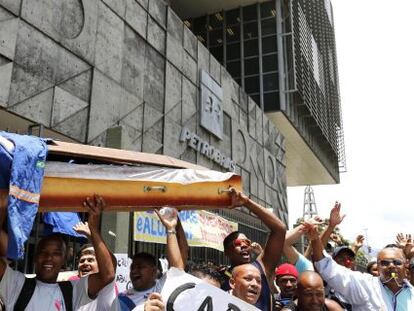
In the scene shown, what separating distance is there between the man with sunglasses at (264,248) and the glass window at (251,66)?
2168 centimetres

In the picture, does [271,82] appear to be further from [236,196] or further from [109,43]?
[236,196]

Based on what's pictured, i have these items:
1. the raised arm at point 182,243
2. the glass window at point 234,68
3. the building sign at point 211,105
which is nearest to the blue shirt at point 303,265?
the raised arm at point 182,243

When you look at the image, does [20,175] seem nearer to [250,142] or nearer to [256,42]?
[250,142]

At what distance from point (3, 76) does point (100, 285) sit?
18.4ft

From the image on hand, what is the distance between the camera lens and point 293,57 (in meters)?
24.5

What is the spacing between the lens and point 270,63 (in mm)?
24719

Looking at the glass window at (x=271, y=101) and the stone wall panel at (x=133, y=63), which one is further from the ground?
the glass window at (x=271, y=101)

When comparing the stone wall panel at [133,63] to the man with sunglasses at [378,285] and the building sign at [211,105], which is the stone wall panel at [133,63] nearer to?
the building sign at [211,105]

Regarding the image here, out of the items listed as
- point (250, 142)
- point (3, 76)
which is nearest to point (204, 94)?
point (250, 142)

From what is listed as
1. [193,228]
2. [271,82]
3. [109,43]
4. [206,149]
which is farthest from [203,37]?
[193,228]

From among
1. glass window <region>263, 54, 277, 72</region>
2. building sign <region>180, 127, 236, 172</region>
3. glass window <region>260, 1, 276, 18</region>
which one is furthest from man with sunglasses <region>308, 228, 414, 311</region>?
glass window <region>260, 1, 276, 18</region>

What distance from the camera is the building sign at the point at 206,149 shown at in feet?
46.6

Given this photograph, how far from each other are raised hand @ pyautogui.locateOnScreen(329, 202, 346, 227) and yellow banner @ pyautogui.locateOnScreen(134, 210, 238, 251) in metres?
3.81

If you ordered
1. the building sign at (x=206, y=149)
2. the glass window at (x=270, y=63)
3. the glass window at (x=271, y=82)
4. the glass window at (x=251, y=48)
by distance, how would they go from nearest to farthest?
the building sign at (x=206, y=149), the glass window at (x=271, y=82), the glass window at (x=270, y=63), the glass window at (x=251, y=48)
